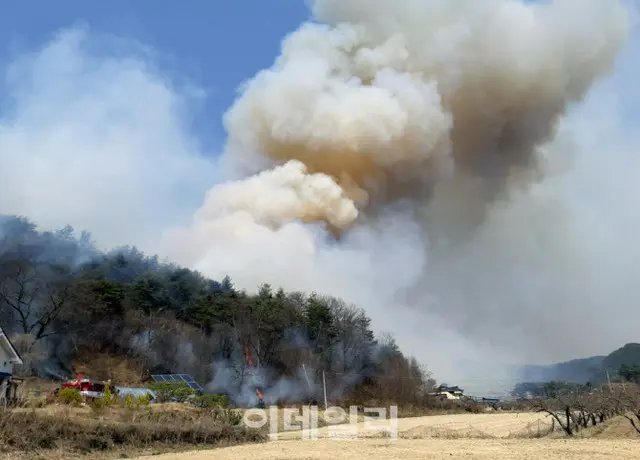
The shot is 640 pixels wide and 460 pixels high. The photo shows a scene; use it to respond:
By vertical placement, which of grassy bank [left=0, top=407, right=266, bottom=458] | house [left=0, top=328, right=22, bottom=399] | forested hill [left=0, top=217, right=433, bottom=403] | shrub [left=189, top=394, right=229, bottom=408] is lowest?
grassy bank [left=0, top=407, right=266, bottom=458]

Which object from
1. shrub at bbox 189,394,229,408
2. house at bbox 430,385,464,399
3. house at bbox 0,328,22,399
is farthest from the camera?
house at bbox 430,385,464,399

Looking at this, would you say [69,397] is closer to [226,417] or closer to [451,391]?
[226,417]

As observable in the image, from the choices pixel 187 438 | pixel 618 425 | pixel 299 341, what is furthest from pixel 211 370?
pixel 618 425

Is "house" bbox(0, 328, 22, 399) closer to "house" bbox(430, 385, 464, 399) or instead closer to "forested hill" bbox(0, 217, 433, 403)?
"forested hill" bbox(0, 217, 433, 403)

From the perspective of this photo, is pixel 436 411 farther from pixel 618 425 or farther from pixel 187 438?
pixel 187 438

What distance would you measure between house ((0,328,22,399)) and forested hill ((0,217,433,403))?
13098 millimetres

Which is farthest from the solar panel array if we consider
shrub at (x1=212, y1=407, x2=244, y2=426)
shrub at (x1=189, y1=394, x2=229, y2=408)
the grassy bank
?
the grassy bank

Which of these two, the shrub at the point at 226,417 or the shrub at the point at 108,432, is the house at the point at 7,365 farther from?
the shrub at the point at 226,417

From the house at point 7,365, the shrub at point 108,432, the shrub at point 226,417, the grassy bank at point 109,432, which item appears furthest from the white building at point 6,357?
the shrub at point 226,417

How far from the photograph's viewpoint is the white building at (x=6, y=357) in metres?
29.6

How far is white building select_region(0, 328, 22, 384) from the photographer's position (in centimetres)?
2962

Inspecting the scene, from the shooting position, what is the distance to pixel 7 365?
3062 cm

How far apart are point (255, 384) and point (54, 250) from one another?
1053 inches

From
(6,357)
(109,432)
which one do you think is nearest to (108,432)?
(109,432)
